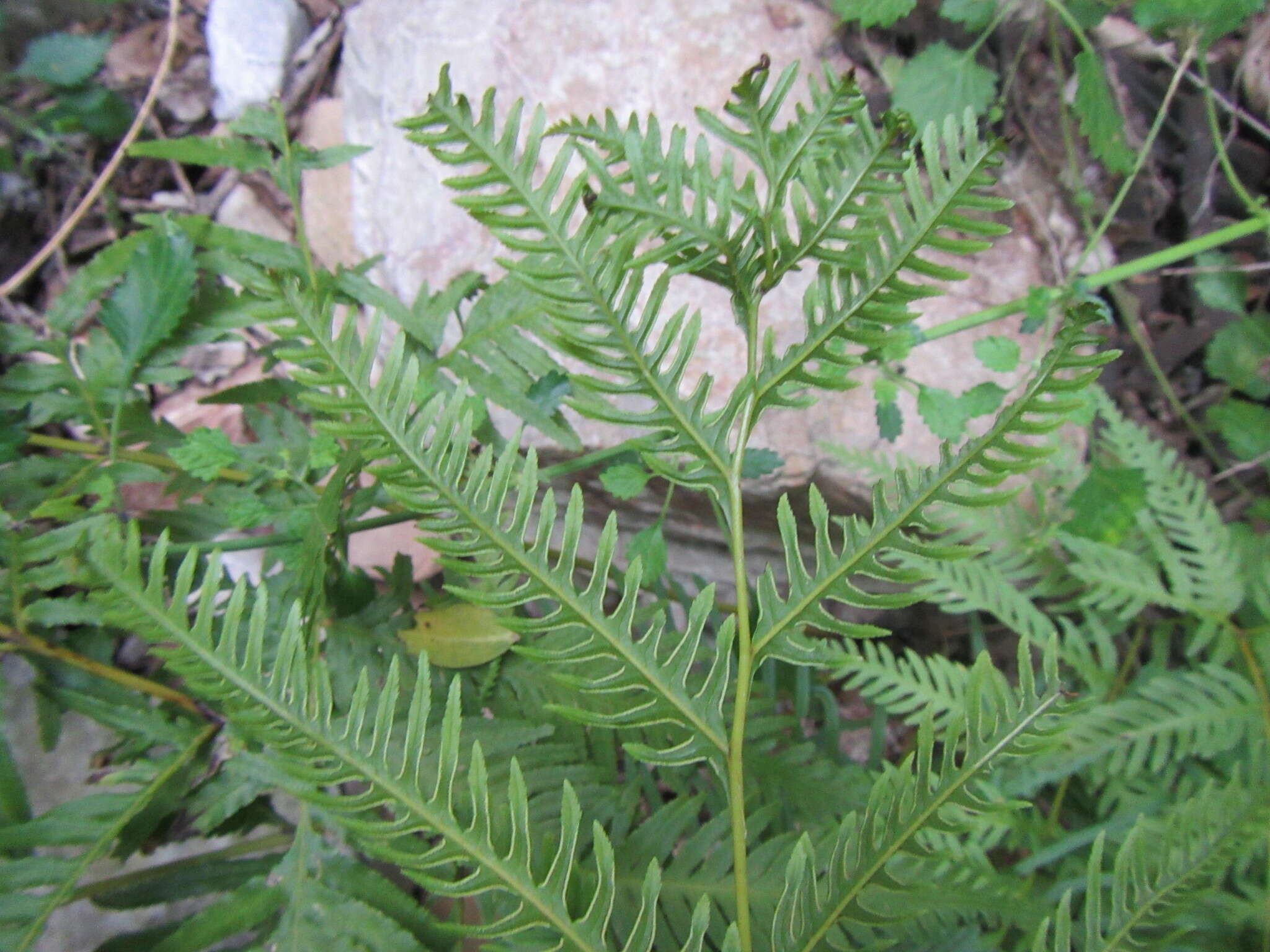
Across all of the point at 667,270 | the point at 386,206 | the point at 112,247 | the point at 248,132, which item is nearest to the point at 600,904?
the point at 667,270

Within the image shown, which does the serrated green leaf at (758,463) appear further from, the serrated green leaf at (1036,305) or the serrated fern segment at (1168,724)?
the serrated fern segment at (1168,724)

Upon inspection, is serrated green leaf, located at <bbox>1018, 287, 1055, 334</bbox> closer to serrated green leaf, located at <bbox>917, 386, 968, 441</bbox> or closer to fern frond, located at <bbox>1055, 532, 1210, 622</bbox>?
serrated green leaf, located at <bbox>917, 386, 968, 441</bbox>

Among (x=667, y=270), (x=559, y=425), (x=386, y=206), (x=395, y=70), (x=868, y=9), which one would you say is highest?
(x=868, y=9)

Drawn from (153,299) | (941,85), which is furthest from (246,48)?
(941,85)

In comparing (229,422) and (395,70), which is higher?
(395,70)

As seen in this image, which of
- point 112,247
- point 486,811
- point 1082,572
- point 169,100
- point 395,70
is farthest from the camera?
point 169,100

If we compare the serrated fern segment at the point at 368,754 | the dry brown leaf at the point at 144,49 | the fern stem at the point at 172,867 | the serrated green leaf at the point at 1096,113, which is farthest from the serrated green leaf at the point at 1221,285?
the dry brown leaf at the point at 144,49

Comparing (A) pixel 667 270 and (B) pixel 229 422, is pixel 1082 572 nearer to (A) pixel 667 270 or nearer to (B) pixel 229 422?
Result: (A) pixel 667 270

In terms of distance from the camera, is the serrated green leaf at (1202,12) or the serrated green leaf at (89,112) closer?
the serrated green leaf at (1202,12)
